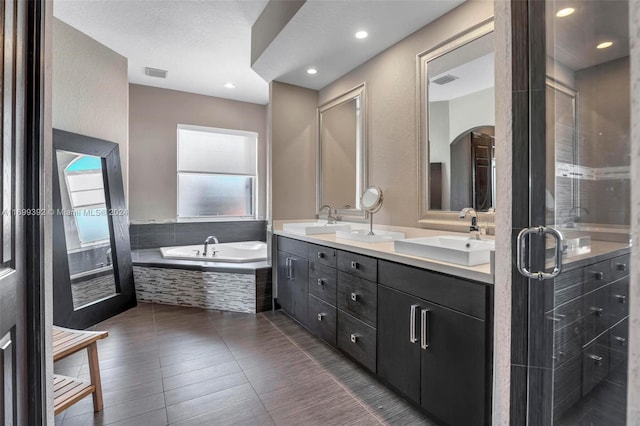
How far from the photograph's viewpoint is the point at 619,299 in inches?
27.7

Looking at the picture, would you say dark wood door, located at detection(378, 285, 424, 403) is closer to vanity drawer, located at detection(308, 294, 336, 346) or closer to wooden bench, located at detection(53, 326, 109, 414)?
vanity drawer, located at detection(308, 294, 336, 346)

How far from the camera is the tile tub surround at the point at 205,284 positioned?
330 centimetres

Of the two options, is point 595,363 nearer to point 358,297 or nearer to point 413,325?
point 413,325

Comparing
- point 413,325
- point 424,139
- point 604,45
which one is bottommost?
point 413,325

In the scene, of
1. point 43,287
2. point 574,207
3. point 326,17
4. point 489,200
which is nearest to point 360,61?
point 326,17

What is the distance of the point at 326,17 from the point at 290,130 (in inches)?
54.5

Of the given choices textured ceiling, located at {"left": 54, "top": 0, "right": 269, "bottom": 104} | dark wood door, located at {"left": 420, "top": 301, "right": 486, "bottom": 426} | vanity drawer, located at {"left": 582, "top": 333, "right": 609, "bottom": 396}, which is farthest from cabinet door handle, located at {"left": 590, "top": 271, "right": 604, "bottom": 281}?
textured ceiling, located at {"left": 54, "top": 0, "right": 269, "bottom": 104}

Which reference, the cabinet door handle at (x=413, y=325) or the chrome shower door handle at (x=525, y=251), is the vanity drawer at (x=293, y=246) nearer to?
the cabinet door handle at (x=413, y=325)

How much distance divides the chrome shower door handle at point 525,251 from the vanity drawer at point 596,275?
0.07m

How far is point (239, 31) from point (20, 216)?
270cm

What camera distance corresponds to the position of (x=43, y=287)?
0.98 m

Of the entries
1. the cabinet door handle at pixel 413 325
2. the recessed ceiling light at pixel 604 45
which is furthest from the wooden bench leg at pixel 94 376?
the recessed ceiling light at pixel 604 45

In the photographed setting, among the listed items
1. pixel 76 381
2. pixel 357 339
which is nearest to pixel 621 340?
pixel 357 339

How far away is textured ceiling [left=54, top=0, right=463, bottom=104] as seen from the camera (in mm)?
2197
